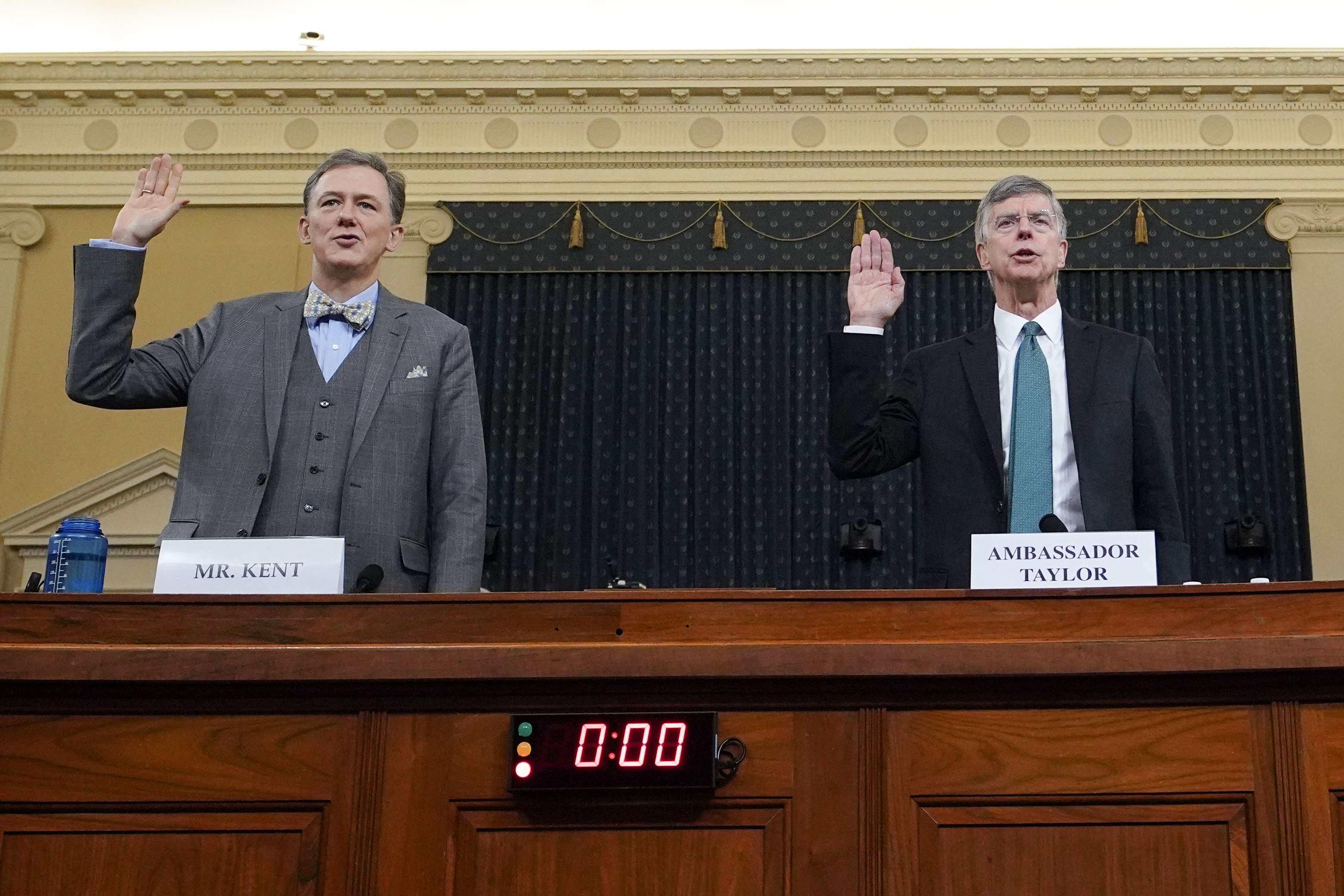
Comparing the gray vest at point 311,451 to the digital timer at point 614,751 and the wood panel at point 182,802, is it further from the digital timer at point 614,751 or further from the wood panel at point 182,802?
the digital timer at point 614,751

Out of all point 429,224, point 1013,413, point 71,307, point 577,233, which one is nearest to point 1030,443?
point 1013,413

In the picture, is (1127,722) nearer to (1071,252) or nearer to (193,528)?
(193,528)

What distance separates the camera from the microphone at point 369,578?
6.17 ft

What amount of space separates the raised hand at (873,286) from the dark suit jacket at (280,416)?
576 millimetres

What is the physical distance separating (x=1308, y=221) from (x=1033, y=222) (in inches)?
194

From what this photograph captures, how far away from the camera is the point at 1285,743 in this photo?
4.63ft

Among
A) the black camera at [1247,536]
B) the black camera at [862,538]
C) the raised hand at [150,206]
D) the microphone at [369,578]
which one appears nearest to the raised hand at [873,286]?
the microphone at [369,578]

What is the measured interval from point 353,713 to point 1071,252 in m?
5.76

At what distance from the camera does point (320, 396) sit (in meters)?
2.20

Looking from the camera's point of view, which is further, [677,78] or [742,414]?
[677,78]

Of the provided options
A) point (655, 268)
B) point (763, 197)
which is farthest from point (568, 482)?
point (763, 197)

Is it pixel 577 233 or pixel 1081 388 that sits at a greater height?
pixel 577 233

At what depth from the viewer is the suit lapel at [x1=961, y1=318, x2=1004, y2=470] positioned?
2.16 meters

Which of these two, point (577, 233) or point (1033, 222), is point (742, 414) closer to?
point (577, 233)
